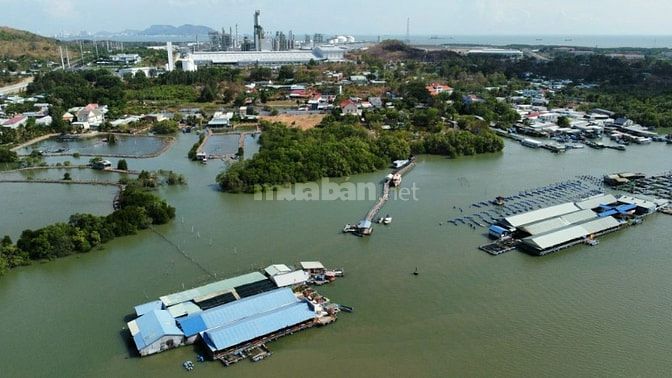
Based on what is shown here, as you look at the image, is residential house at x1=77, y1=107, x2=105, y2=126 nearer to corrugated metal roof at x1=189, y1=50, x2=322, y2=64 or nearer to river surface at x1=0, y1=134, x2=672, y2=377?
river surface at x1=0, y1=134, x2=672, y2=377

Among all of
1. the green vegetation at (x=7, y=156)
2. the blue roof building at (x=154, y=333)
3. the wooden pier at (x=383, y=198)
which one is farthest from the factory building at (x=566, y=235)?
the green vegetation at (x=7, y=156)

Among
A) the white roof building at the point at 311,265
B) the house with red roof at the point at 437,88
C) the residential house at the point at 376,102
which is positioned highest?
the house with red roof at the point at 437,88

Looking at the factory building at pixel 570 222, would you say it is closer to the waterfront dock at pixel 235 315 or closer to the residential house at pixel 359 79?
the waterfront dock at pixel 235 315

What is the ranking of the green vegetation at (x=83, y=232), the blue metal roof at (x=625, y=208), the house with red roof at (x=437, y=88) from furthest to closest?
the house with red roof at (x=437, y=88), the blue metal roof at (x=625, y=208), the green vegetation at (x=83, y=232)

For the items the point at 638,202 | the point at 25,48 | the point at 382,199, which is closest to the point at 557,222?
the point at 638,202

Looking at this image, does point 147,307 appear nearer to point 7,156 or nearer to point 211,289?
point 211,289

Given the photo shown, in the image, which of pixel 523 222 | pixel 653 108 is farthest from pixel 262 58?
pixel 523 222

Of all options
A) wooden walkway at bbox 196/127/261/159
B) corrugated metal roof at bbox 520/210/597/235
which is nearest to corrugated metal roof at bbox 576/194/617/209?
corrugated metal roof at bbox 520/210/597/235

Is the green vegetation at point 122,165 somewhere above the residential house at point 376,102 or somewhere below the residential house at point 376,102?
below
